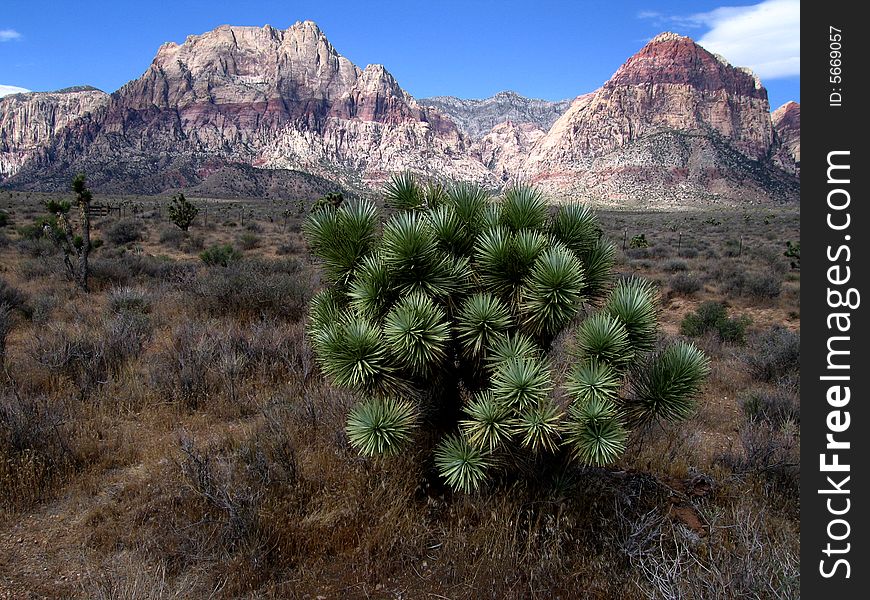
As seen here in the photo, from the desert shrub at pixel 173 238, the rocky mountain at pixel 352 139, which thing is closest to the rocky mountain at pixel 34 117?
the rocky mountain at pixel 352 139

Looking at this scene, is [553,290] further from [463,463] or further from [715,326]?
[715,326]

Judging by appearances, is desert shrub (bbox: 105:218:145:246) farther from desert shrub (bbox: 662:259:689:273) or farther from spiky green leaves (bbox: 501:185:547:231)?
spiky green leaves (bbox: 501:185:547:231)

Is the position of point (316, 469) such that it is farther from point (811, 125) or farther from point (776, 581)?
point (811, 125)

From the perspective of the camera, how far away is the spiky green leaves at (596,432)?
9.27 feet

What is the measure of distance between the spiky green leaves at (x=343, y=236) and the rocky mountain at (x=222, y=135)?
13127 centimetres

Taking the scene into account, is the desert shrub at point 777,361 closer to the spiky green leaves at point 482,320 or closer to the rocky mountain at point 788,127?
the spiky green leaves at point 482,320

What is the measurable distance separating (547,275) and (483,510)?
1644mm

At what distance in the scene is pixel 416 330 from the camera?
9.86 feet

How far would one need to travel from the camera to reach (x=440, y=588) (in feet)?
9.86

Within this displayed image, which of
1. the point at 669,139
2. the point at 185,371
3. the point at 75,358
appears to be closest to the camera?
the point at 185,371

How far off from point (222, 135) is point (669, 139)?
440 ft

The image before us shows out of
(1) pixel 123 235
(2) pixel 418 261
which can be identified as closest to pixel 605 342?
(2) pixel 418 261

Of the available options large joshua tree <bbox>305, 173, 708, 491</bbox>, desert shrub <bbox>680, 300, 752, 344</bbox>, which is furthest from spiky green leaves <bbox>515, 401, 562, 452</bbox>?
desert shrub <bbox>680, 300, 752, 344</bbox>

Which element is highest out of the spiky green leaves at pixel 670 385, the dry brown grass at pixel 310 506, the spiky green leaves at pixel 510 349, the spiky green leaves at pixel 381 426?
the spiky green leaves at pixel 510 349
